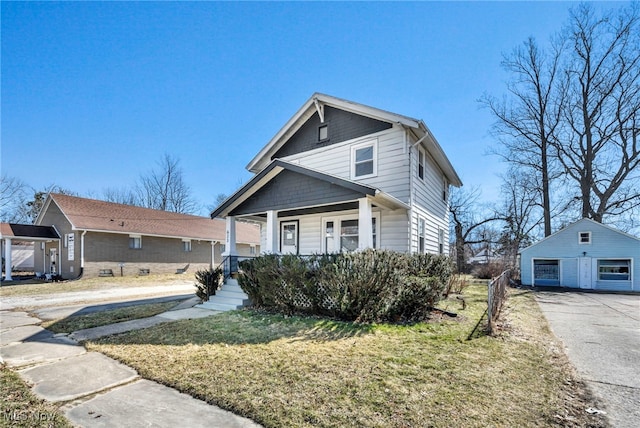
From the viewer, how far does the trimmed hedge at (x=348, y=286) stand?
267 inches

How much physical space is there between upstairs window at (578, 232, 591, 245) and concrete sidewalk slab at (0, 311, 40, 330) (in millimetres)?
24856

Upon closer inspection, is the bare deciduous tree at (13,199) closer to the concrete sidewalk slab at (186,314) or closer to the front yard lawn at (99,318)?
the front yard lawn at (99,318)

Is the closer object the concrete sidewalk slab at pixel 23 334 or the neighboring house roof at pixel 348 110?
the concrete sidewalk slab at pixel 23 334

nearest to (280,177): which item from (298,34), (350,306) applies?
(350,306)

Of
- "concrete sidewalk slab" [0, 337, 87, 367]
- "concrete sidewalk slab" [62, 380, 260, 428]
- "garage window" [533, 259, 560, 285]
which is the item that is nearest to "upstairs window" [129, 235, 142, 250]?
"concrete sidewalk slab" [0, 337, 87, 367]

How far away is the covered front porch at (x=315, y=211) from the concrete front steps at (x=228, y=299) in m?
1.26

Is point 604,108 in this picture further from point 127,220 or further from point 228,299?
point 127,220

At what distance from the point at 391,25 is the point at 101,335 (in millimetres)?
12388

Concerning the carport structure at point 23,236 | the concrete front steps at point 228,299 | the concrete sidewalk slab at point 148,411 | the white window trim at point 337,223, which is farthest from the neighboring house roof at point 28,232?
the concrete sidewalk slab at point 148,411

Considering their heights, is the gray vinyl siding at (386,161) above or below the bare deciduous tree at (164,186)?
below

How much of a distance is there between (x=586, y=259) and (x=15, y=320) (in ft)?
84.0

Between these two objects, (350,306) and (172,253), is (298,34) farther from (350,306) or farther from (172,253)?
(172,253)

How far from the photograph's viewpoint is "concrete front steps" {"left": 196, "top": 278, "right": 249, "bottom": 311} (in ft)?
29.2

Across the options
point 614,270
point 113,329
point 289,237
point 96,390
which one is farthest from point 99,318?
point 614,270
